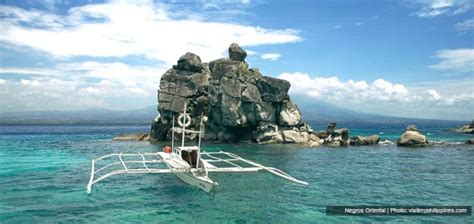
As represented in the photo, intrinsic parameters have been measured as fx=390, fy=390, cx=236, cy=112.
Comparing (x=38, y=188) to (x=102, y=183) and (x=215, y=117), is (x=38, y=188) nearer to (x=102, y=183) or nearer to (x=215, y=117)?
(x=102, y=183)

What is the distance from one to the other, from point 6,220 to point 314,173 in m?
31.5

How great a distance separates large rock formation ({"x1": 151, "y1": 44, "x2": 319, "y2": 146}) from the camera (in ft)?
283

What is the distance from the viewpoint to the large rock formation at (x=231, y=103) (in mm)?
86250

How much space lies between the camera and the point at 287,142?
3337 inches

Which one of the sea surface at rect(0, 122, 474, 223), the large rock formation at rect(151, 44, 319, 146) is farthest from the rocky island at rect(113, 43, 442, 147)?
the sea surface at rect(0, 122, 474, 223)

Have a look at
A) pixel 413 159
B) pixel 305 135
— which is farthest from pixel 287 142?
pixel 413 159
